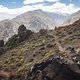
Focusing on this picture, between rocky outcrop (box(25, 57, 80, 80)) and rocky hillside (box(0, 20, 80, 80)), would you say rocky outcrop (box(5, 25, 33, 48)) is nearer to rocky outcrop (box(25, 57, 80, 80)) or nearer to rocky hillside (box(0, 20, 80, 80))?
rocky hillside (box(0, 20, 80, 80))

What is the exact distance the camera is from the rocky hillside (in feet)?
181

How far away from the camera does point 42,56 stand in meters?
98.8

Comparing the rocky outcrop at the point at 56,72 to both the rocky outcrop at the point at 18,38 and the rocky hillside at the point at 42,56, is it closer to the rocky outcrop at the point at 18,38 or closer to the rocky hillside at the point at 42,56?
the rocky hillside at the point at 42,56

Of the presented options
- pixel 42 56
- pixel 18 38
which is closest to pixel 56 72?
pixel 42 56

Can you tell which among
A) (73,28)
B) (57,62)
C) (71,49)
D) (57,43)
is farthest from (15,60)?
(57,62)

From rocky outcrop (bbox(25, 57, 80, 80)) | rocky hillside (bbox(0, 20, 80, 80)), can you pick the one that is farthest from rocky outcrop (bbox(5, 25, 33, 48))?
rocky outcrop (bbox(25, 57, 80, 80))

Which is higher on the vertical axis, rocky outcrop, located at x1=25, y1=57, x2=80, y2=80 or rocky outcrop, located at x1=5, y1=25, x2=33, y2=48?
rocky outcrop, located at x1=5, y1=25, x2=33, y2=48

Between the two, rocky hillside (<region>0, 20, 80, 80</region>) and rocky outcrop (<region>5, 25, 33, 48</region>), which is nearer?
rocky hillside (<region>0, 20, 80, 80</region>)

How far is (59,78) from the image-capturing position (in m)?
53.8

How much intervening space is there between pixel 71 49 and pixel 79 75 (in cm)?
3430

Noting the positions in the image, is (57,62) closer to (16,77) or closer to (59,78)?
(59,78)

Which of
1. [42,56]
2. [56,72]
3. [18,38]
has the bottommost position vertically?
[42,56]

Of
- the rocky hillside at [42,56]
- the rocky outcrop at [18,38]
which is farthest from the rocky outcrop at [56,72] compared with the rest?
the rocky outcrop at [18,38]

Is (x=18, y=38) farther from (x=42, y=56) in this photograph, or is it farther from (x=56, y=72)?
(x=56, y=72)
